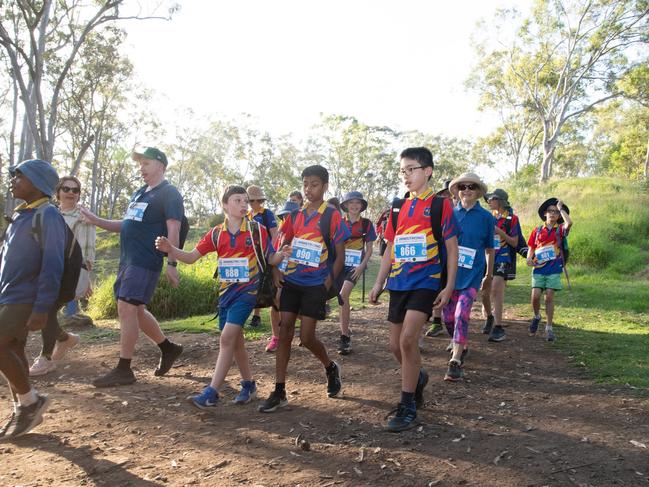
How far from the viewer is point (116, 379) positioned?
5.11 metres

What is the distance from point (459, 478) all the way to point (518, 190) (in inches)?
1130

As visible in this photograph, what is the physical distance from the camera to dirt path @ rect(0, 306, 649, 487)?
3176 millimetres

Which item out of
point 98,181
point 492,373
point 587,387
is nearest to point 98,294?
point 492,373

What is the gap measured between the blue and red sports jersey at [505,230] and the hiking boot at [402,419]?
4509 millimetres

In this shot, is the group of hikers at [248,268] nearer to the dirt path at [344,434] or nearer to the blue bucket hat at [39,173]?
the blue bucket hat at [39,173]

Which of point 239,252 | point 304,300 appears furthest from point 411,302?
point 239,252

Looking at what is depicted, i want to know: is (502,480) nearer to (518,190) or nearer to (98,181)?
(518,190)

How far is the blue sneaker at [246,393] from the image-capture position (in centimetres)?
457

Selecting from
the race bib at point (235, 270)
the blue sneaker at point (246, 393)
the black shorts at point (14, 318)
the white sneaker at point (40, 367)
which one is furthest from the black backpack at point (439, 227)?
the white sneaker at point (40, 367)

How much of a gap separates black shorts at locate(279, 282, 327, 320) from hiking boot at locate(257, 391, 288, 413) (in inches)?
26.0

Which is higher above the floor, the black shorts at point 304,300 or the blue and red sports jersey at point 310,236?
the blue and red sports jersey at point 310,236

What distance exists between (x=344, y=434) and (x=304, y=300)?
113cm

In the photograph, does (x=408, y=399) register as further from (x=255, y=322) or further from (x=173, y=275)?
(x=255, y=322)

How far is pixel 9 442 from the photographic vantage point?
3.79m
